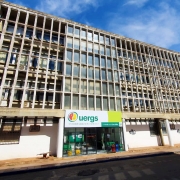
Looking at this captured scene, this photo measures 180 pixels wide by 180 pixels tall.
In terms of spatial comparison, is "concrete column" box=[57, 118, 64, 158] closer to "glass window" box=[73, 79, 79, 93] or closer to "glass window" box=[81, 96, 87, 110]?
"glass window" box=[81, 96, 87, 110]

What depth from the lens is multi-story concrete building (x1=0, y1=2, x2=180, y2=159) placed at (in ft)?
52.1

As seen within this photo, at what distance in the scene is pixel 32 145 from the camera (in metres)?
15.6

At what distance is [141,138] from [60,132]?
13.9m

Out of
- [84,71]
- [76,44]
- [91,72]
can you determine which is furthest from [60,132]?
[76,44]

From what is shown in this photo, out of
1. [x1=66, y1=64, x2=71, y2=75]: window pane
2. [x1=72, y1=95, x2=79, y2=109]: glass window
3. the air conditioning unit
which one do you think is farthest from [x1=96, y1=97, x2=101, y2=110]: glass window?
the air conditioning unit

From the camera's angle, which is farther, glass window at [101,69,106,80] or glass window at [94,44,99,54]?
glass window at [94,44,99,54]

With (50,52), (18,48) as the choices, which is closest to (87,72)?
(50,52)

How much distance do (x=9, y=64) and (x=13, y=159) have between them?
11629 mm

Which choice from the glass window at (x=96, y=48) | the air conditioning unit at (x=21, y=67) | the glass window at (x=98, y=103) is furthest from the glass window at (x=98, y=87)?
the air conditioning unit at (x=21, y=67)

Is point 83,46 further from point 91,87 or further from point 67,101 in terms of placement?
point 67,101

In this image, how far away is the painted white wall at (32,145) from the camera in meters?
14.6

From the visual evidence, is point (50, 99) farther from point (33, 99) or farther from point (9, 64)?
point (9, 64)

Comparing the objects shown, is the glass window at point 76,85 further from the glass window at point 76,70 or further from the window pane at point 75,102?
the glass window at point 76,70

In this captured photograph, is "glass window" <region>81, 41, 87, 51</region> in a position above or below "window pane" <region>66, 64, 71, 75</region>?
above
